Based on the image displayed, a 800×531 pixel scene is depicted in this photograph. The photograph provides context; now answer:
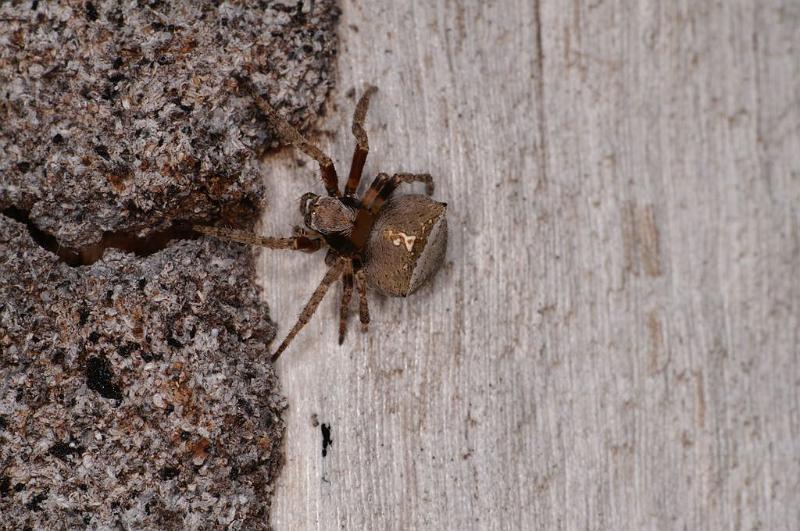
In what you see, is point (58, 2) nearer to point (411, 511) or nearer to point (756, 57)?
point (411, 511)

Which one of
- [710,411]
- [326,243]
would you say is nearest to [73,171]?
[326,243]

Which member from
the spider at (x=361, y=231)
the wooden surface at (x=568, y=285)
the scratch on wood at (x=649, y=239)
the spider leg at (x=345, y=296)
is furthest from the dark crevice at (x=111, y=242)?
the scratch on wood at (x=649, y=239)

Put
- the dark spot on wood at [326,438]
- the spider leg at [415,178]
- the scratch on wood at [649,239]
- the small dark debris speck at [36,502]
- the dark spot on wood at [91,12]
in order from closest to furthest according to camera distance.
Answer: the small dark debris speck at [36,502] < the dark spot on wood at [91,12] < the dark spot on wood at [326,438] < the spider leg at [415,178] < the scratch on wood at [649,239]

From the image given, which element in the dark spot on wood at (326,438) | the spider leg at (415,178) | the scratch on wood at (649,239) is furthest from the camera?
the scratch on wood at (649,239)

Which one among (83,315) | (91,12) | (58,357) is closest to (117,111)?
(91,12)

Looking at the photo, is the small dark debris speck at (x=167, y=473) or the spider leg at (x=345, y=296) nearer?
the small dark debris speck at (x=167, y=473)

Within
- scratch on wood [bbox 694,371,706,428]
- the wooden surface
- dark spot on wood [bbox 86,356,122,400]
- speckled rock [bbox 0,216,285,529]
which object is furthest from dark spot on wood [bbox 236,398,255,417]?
scratch on wood [bbox 694,371,706,428]

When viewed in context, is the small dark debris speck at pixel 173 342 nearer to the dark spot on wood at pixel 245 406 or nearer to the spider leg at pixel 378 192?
the dark spot on wood at pixel 245 406
